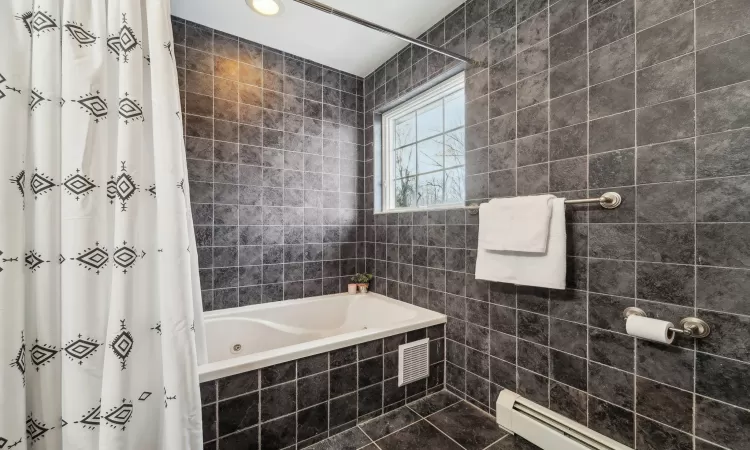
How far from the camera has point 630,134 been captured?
121cm

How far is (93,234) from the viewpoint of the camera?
3.05 feet

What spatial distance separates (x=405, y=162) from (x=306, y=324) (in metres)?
1.57

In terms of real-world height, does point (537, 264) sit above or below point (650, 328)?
above

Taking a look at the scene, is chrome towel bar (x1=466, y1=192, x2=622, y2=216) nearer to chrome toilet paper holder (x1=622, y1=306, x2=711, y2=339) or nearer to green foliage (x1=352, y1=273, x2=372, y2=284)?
chrome toilet paper holder (x1=622, y1=306, x2=711, y2=339)

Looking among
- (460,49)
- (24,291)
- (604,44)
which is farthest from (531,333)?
(24,291)

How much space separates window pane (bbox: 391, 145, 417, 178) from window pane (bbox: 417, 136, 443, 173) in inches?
2.3

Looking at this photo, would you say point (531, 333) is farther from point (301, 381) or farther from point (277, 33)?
point (277, 33)

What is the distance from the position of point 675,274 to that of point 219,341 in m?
2.46

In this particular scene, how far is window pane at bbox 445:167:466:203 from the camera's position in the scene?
2047mm

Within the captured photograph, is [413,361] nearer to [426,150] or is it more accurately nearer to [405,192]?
[405,192]

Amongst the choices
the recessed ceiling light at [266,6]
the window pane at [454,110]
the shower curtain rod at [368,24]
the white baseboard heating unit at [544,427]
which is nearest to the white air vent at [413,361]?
the white baseboard heating unit at [544,427]

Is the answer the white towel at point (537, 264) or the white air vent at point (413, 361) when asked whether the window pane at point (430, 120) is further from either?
the white air vent at point (413, 361)

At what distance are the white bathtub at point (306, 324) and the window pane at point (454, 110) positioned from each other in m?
1.31

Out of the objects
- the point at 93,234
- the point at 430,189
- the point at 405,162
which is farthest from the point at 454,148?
the point at 93,234
